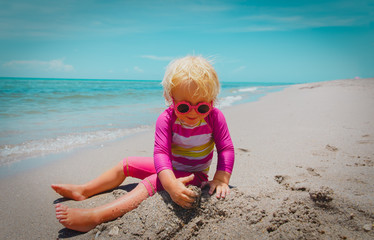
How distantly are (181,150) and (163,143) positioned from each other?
247 millimetres

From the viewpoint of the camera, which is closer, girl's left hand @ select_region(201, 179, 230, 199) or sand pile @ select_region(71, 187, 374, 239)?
sand pile @ select_region(71, 187, 374, 239)

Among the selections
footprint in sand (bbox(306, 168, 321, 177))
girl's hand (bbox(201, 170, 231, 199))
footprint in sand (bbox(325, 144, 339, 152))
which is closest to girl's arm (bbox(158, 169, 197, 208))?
girl's hand (bbox(201, 170, 231, 199))

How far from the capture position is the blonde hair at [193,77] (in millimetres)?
1615

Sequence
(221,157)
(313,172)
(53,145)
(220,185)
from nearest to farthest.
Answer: (220,185), (221,157), (313,172), (53,145)

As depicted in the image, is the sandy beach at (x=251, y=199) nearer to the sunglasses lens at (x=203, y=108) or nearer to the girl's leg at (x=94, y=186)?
the girl's leg at (x=94, y=186)

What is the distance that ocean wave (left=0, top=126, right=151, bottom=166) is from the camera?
3174mm

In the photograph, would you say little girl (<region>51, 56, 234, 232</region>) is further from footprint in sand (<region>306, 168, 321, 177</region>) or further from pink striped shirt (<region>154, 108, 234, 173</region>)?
footprint in sand (<region>306, 168, 321, 177</region>)

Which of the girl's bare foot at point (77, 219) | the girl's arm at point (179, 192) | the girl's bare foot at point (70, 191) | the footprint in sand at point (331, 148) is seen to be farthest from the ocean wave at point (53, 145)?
the footprint in sand at point (331, 148)

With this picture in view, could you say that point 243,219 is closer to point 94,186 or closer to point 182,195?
point 182,195

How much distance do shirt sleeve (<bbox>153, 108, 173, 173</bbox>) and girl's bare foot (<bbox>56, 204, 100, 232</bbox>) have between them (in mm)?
575

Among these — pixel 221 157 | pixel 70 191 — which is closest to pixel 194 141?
pixel 221 157

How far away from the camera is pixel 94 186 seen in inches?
85.9

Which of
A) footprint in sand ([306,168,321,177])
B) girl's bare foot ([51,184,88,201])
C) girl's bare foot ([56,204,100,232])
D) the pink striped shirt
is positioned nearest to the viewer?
girl's bare foot ([56,204,100,232])

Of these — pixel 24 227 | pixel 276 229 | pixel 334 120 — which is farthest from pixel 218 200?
pixel 334 120
